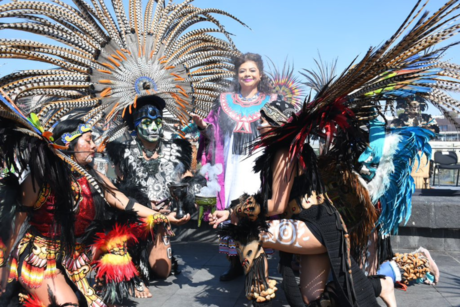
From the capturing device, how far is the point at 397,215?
3736 millimetres

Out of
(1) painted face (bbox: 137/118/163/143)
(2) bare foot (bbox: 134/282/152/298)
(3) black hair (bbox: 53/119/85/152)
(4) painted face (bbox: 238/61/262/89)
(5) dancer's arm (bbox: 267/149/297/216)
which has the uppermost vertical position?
(4) painted face (bbox: 238/61/262/89)

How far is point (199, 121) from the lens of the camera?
4.50 meters

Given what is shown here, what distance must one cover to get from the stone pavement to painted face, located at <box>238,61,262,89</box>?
194 centimetres

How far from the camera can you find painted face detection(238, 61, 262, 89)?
4695 mm

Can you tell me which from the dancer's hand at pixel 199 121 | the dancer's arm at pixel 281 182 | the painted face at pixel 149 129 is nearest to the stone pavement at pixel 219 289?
the dancer's arm at pixel 281 182

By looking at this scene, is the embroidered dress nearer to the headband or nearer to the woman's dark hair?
the headband

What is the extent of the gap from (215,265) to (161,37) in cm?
252

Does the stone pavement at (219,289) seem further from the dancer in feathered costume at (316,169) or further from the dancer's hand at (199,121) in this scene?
the dancer's hand at (199,121)

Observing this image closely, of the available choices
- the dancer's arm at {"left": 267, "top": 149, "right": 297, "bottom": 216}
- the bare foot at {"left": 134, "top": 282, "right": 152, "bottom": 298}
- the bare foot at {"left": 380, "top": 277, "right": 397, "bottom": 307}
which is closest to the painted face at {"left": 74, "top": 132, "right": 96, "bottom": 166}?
the bare foot at {"left": 134, "top": 282, "right": 152, "bottom": 298}

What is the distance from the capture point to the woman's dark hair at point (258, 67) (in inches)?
188

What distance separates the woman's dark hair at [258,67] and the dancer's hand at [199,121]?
0.58 metres

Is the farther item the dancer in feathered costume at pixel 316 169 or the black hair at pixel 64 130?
the black hair at pixel 64 130

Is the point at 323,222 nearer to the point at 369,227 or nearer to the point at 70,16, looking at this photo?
the point at 369,227

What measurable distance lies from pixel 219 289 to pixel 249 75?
83.1 inches
